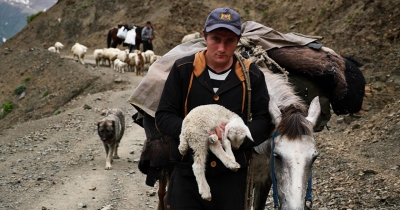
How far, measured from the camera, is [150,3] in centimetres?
3450

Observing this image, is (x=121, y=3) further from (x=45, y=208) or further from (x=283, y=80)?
(x=283, y=80)

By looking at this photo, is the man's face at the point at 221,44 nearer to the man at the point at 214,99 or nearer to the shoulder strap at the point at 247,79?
the man at the point at 214,99

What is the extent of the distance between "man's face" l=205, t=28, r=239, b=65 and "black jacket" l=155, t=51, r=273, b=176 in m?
0.11

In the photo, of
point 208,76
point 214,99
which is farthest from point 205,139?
point 208,76

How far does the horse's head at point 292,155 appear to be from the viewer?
3186 millimetres

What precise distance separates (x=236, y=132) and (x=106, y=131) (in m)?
7.17

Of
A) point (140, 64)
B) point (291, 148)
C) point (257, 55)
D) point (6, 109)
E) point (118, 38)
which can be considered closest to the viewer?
point (291, 148)

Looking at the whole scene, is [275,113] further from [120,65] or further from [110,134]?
[120,65]

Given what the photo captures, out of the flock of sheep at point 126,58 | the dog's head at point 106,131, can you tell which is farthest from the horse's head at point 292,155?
the flock of sheep at point 126,58

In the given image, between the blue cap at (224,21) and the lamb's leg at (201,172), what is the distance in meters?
0.74

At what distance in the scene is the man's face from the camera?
327 centimetres

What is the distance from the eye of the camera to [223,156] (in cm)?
302

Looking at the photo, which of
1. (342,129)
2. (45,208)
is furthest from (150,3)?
(45,208)

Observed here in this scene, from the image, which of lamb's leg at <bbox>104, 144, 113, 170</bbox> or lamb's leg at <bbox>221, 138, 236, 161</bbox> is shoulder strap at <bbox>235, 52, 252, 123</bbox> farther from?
lamb's leg at <bbox>104, 144, 113, 170</bbox>
